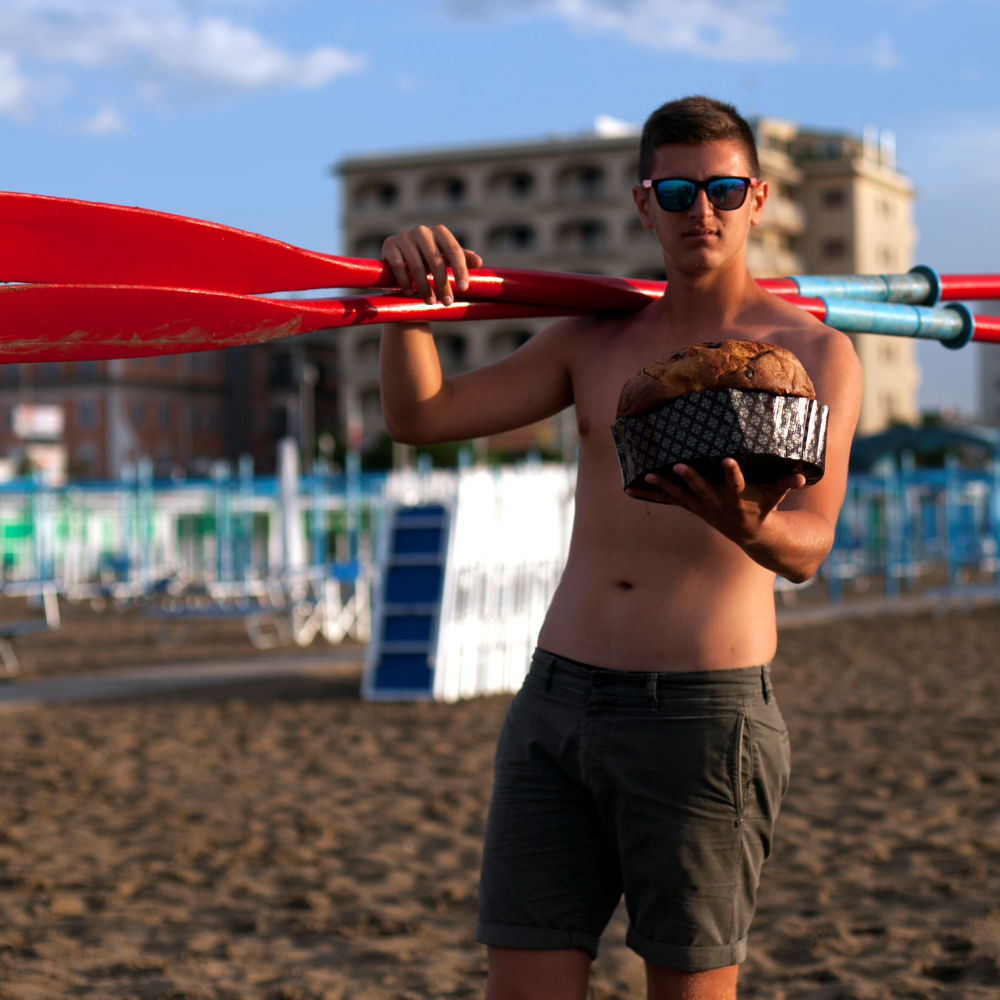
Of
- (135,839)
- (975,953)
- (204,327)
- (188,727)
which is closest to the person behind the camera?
(204,327)

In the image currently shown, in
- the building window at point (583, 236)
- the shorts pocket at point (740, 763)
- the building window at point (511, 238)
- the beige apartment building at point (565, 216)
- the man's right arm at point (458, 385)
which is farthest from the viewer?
the building window at point (511, 238)

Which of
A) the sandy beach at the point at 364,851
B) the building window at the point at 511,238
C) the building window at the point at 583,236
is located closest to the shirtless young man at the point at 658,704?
the sandy beach at the point at 364,851

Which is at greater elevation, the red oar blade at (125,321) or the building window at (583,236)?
the building window at (583,236)

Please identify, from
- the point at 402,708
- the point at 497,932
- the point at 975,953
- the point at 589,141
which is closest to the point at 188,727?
the point at 402,708

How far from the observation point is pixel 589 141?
6519cm

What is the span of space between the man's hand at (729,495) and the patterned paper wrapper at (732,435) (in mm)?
12

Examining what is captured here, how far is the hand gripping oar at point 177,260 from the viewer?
1842 millimetres

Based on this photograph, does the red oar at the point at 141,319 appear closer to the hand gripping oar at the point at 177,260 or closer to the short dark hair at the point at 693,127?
the hand gripping oar at the point at 177,260

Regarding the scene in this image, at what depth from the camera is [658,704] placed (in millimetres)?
2270

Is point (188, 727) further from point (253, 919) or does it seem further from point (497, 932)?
point (497, 932)

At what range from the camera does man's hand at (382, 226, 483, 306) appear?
2172mm

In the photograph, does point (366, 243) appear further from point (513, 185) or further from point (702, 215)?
point (702, 215)

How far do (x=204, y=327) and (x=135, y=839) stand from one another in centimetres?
483

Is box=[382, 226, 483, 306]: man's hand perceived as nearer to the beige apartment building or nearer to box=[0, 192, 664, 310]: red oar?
box=[0, 192, 664, 310]: red oar
